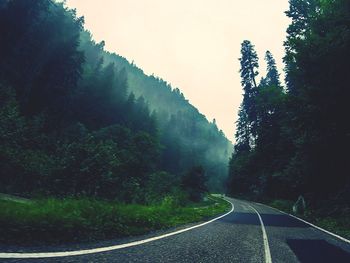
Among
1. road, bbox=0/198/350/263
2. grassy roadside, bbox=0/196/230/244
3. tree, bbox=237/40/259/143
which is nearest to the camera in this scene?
road, bbox=0/198/350/263

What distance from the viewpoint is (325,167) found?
21.3m

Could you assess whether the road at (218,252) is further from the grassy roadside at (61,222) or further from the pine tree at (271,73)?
the pine tree at (271,73)

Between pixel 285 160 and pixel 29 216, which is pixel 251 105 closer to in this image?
pixel 285 160

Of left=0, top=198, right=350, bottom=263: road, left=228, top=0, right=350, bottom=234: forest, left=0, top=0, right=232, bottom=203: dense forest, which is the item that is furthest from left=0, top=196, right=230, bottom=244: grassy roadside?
left=228, top=0, right=350, bottom=234: forest

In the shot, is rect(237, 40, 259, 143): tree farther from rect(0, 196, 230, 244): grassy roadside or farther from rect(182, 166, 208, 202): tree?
rect(0, 196, 230, 244): grassy roadside

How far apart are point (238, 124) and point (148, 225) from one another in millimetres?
55685

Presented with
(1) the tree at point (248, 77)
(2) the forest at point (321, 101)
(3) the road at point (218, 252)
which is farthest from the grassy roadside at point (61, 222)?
(1) the tree at point (248, 77)

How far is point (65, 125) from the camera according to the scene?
56.6 metres

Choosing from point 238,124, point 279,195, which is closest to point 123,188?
point 279,195

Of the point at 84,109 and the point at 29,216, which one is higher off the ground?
the point at 84,109

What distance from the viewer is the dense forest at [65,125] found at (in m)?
15.9

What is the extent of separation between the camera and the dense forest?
1588cm

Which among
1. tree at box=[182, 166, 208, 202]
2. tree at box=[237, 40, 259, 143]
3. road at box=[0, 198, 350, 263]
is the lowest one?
road at box=[0, 198, 350, 263]

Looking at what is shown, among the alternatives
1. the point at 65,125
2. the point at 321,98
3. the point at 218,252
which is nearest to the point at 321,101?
the point at 321,98
